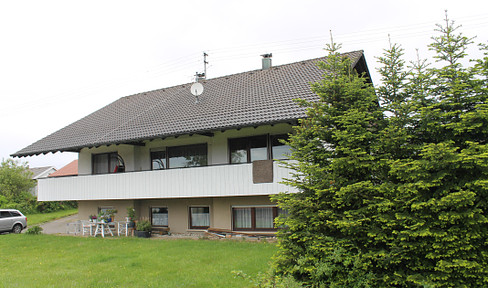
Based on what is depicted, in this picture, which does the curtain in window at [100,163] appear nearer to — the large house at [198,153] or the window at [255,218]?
the large house at [198,153]

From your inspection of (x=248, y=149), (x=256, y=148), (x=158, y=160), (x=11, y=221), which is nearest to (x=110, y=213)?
(x=158, y=160)

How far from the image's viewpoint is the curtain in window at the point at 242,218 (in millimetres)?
14875

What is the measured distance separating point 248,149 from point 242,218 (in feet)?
8.95

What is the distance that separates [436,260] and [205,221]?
37.8 feet

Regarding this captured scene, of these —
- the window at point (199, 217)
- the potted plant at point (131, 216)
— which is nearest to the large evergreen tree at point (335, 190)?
the window at point (199, 217)

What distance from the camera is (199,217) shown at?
16188 millimetres

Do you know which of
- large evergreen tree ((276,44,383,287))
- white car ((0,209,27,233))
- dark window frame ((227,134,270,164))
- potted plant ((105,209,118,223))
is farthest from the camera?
white car ((0,209,27,233))

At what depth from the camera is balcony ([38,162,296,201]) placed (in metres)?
13.4

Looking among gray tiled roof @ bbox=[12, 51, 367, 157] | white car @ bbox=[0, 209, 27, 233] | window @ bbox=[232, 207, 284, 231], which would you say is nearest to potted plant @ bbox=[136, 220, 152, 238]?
gray tiled roof @ bbox=[12, 51, 367, 157]

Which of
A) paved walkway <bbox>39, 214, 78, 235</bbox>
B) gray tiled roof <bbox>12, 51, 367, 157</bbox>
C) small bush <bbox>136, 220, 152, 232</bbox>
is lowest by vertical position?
paved walkway <bbox>39, 214, 78, 235</bbox>

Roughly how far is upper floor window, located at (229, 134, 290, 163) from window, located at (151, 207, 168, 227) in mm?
4375

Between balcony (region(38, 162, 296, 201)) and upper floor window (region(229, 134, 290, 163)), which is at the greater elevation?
upper floor window (region(229, 134, 290, 163))

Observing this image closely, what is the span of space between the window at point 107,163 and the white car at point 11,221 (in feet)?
19.7

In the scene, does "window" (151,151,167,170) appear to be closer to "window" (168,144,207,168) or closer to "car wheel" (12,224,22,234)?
"window" (168,144,207,168)
